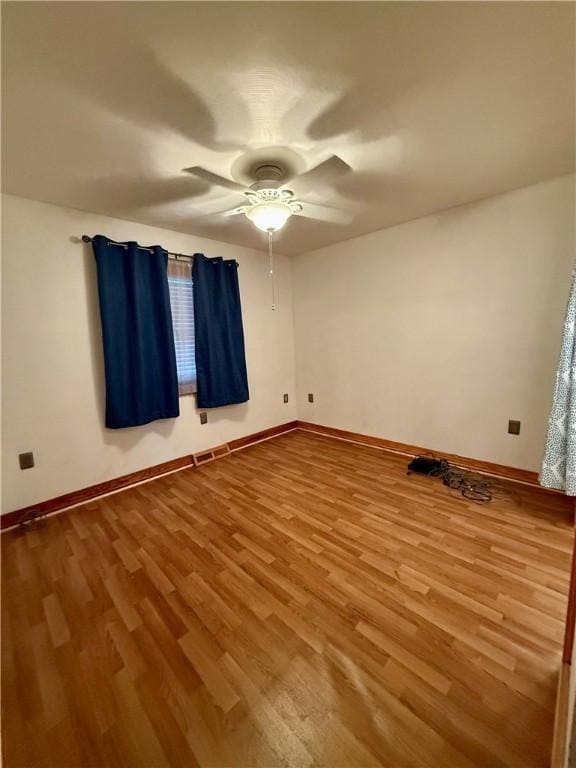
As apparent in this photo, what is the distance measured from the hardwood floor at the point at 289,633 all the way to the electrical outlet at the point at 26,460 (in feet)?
1.39

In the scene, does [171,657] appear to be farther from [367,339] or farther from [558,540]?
[367,339]

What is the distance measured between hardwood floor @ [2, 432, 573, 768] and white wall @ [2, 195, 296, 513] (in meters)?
0.40

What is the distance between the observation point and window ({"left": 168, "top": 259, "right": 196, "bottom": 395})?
9.31 feet

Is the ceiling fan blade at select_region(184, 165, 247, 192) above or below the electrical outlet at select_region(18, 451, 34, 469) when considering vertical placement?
above

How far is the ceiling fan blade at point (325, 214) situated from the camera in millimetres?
2344

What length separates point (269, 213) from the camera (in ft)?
5.32

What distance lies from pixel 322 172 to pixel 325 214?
→ 107 cm

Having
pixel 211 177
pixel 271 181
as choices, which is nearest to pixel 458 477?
pixel 271 181

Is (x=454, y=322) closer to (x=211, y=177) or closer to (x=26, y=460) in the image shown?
(x=211, y=177)

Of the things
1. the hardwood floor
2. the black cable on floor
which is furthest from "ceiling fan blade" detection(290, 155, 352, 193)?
the black cable on floor

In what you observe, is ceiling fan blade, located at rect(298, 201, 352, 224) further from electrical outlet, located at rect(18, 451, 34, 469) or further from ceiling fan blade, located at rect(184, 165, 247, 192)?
electrical outlet, located at rect(18, 451, 34, 469)

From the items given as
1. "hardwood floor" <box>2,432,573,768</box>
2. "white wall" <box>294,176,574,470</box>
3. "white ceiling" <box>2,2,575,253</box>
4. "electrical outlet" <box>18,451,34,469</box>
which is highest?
"white ceiling" <box>2,2,575,253</box>

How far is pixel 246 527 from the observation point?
1.96 m

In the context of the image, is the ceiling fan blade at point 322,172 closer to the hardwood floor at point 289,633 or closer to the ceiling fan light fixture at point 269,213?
the ceiling fan light fixture at point 269,213
